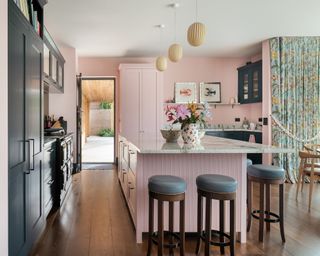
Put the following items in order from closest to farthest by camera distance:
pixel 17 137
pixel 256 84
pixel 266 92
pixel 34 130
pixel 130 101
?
pixel 17 137, pixel 34 130, pixel 266 92, pixel 256 84, pixel 130 101

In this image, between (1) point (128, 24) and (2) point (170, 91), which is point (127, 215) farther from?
(2) point (170, 91)

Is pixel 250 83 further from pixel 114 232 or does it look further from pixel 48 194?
pixel 48 194

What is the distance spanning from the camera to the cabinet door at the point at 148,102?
621cm

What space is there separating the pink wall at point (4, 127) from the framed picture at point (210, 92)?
5.50 metres

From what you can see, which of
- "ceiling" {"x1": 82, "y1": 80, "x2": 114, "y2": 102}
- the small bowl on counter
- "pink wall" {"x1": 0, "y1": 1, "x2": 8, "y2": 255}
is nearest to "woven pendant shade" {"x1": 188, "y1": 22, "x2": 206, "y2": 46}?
the small bowl on counter

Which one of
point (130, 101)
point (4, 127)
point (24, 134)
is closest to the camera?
point (4, 127)

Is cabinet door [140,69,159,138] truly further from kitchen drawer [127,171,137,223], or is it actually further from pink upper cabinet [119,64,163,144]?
kitchen drawer [127,171,137,223]

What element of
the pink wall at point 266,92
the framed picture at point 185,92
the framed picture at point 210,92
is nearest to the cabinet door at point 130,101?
the framed picture at point 185,92

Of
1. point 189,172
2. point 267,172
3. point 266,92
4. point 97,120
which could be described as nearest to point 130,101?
point 266,92

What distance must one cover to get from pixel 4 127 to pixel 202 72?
5.74 metres

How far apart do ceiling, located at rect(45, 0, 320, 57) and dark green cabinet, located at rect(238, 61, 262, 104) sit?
477 mm

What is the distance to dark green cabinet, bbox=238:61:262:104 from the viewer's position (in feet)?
19.1

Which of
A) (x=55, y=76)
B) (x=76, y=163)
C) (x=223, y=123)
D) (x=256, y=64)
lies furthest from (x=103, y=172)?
(x=256, y=64)

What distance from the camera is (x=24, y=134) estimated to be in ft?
6.79
